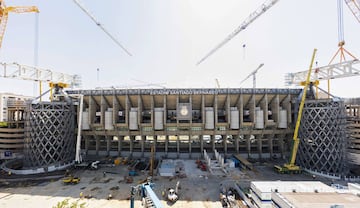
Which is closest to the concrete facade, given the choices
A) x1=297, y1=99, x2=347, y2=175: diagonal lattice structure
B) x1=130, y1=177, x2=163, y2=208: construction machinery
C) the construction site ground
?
x1=297, y1=99, x2=347, y2=175: diagonal lattice structure

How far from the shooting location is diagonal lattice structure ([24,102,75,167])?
108 ft

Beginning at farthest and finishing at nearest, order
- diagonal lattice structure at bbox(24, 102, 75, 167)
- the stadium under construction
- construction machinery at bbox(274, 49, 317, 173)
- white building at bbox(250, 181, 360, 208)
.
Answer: diagonal lattice structure at bbox(24, 102, 75, 167) → construction machinery at bbox(274, 49, 317, 173) → the stadium under construction → white building at bbox(250, 181, 360, 208)

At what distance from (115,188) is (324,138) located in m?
40.6

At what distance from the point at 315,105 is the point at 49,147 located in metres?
59.2

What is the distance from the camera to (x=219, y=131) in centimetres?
3891

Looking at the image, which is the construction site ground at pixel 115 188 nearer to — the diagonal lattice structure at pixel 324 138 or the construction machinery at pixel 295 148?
the construction machinery at pixel 295 148

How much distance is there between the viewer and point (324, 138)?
30.6 meters

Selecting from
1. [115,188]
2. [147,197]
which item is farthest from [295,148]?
[115,188]

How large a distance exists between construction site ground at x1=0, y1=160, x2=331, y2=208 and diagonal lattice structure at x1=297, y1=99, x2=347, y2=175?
12.7ft

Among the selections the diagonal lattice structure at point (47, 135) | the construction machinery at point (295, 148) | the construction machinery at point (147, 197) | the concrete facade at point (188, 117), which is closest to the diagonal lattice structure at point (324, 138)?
the construction machinery at point (295, 148)

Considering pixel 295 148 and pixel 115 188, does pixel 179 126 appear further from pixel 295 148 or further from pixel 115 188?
pixel 295 148

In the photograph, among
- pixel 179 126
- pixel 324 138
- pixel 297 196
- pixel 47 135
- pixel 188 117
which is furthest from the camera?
pixel 179 126

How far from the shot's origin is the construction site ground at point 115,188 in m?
21.0

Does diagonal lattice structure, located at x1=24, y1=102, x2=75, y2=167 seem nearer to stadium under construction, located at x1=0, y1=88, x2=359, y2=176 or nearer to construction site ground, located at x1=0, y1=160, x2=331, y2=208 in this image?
stadium under construction, located at x1=0, y1=88, x2=359, y2=176
